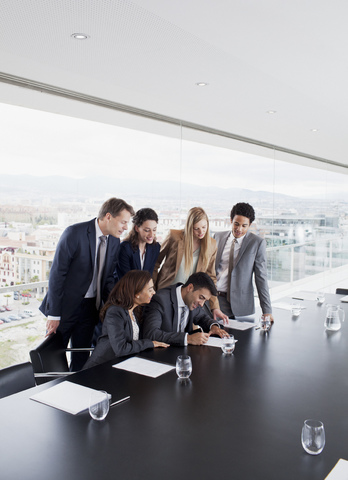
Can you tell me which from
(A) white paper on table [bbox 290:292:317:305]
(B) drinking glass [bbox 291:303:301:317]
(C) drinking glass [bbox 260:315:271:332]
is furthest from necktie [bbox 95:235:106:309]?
(A) white paper on table [bbox 290:292:317:305]

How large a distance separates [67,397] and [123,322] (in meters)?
0.81

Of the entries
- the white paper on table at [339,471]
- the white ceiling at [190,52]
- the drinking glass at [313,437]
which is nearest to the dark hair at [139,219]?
the white ceiling at [190,52]

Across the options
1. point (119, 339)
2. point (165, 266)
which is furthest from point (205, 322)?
point (119, 339)

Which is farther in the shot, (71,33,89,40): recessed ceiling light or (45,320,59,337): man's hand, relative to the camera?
(45,320,59,337): man's hand

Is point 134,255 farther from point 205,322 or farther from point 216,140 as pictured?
point 216,140

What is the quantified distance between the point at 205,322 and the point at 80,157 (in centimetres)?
213

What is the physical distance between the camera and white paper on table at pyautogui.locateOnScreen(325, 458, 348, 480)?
142 centimetres

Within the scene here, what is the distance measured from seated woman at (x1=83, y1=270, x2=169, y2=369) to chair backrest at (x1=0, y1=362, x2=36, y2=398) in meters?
0.48

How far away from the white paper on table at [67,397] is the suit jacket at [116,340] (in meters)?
0.51

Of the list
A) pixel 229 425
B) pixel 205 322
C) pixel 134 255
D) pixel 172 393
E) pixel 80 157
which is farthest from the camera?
pixel 80 157

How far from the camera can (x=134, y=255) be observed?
355 cm

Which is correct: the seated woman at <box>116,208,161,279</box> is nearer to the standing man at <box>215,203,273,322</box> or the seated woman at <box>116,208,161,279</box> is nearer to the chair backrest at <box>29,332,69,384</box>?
the standing man at <box>215,203,273,322</box>

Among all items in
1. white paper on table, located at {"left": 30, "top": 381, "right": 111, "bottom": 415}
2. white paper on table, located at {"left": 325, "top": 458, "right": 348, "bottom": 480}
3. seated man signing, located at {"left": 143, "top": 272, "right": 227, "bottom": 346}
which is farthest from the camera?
seated man signing, located at {"left": 143, "top": 272, "right": 227, "bottom": 346}

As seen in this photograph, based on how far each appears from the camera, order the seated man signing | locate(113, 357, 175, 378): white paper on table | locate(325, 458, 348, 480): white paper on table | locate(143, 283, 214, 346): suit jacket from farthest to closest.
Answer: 1. the seated man signing
2. locate(143, 283, 214, 346): suit jacket
3. locate(113, 357, 175, 378): white paper on table
4. locate(325, 458, 348, 480): white paper on table
